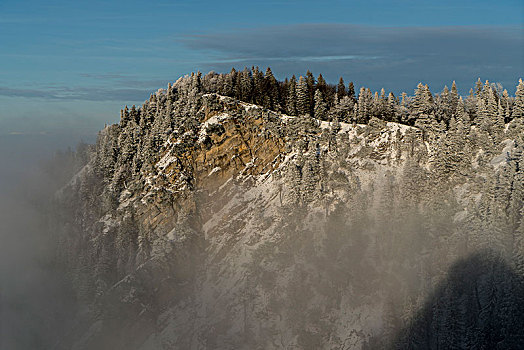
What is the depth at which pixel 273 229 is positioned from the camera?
298ft

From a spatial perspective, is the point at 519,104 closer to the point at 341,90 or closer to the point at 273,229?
the point at 341,90

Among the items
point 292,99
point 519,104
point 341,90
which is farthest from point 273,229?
point 519,104

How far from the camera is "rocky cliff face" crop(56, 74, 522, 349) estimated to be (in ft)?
265

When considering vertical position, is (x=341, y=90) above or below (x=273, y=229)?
above

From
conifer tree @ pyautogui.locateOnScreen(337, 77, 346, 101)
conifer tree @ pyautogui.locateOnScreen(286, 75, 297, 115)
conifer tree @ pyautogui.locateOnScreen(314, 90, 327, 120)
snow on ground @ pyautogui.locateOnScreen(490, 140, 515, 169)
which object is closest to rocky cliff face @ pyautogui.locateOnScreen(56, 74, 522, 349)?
snow on ground @ pyautogui.locateOnScreen(490, 140, 515, 169)

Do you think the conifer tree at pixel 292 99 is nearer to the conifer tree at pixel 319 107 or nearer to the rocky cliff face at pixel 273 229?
the conifer tree at pixel 319 107

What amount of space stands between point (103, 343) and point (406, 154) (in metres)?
64.8

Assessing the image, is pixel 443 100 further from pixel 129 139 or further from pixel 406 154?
pixel 129 139

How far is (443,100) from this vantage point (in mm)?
106812

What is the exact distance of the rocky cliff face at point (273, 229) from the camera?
80.9m

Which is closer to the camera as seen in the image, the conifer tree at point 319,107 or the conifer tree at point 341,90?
the conifer tree at point 319,107

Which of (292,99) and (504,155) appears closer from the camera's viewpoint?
(504,155)

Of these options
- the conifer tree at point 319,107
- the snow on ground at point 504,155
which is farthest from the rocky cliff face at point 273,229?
the conifer tree at point 319,107

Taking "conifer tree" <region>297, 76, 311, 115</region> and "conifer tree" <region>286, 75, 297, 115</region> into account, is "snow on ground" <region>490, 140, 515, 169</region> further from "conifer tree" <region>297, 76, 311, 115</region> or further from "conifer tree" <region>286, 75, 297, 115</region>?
"conifer tree" <region>286, 75, 297, 115</region>
